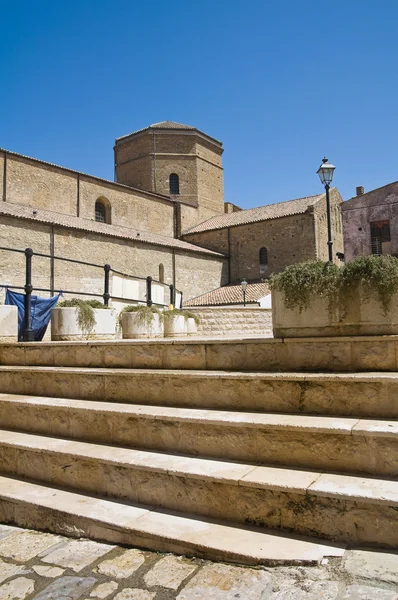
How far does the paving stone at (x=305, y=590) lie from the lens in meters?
2.03

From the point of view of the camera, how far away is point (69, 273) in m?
21.5

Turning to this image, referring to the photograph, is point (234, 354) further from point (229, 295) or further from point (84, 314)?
point (229, 295)

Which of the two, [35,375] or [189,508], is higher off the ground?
[35,375]

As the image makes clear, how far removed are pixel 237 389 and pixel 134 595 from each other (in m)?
1.73

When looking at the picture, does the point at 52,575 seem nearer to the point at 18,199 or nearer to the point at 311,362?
Answer: the point at 311,362

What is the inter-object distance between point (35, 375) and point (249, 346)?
2495 millimetres

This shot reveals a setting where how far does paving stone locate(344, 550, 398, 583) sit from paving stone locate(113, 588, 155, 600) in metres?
1.01

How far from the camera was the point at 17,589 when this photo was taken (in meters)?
2.34

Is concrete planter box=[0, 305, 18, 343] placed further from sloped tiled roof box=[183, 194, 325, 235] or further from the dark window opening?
sloped tiled roof box=[183, 194, 325, 235]

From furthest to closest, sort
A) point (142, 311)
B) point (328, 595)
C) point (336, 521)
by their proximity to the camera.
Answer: point (142, 311) → point (336, 521) → point (328, 595)

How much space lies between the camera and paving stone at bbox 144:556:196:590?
7.51ft

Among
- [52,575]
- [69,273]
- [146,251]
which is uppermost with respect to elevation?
[146,251]

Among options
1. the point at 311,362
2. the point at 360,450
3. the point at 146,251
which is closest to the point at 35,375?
the point at 311,362

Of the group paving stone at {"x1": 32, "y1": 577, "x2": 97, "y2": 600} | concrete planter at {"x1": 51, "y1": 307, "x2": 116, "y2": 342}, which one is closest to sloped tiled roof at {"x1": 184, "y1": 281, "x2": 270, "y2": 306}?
concrete planter at {"x1": 51, "y1": 307, "x2": 116, "y2": 342}
